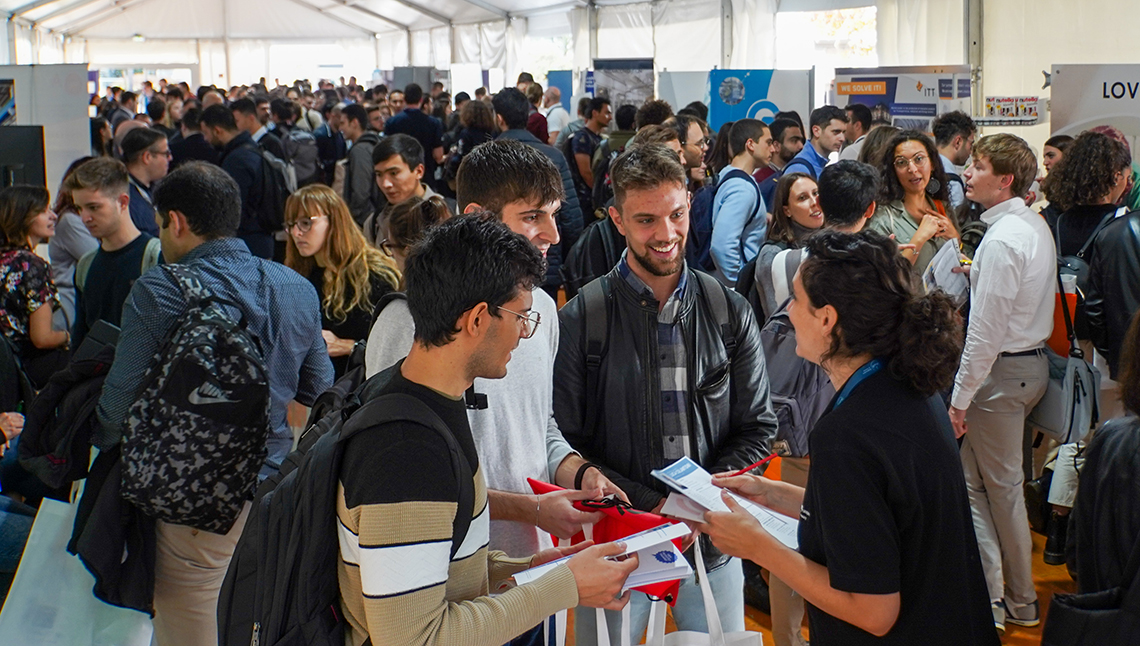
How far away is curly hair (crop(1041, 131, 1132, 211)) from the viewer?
11.7 feet

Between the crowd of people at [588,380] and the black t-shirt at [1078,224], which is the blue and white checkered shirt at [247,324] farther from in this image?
the black t-shirt at [1078,224]

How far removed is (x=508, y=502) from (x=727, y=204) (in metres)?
2.84

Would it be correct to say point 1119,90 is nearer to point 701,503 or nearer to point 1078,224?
point 1078,224

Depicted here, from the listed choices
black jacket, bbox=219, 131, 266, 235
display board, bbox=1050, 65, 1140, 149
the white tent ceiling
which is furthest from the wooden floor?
the white tent ceiling

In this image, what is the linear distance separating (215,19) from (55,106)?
994 inches

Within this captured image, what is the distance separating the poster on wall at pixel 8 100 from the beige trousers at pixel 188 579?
409cm

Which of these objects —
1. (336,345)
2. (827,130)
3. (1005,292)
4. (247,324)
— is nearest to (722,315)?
(247,324)

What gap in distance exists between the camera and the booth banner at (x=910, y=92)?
24.2 ft

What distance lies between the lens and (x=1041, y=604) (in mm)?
→ 3504

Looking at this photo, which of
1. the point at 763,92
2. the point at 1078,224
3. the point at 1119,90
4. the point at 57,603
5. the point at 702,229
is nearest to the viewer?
the point at 57,603

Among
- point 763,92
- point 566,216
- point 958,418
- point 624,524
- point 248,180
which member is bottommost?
point 958,418

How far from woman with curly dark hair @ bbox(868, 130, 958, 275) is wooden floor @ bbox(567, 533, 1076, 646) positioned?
133 cm

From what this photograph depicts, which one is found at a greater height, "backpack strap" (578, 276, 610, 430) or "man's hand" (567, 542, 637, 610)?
"backpack strap" (578, 276, 610, 430)

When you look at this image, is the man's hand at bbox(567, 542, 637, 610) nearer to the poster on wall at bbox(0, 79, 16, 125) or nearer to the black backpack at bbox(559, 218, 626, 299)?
the black backpack at bbox(559, 218, 626, 299)
